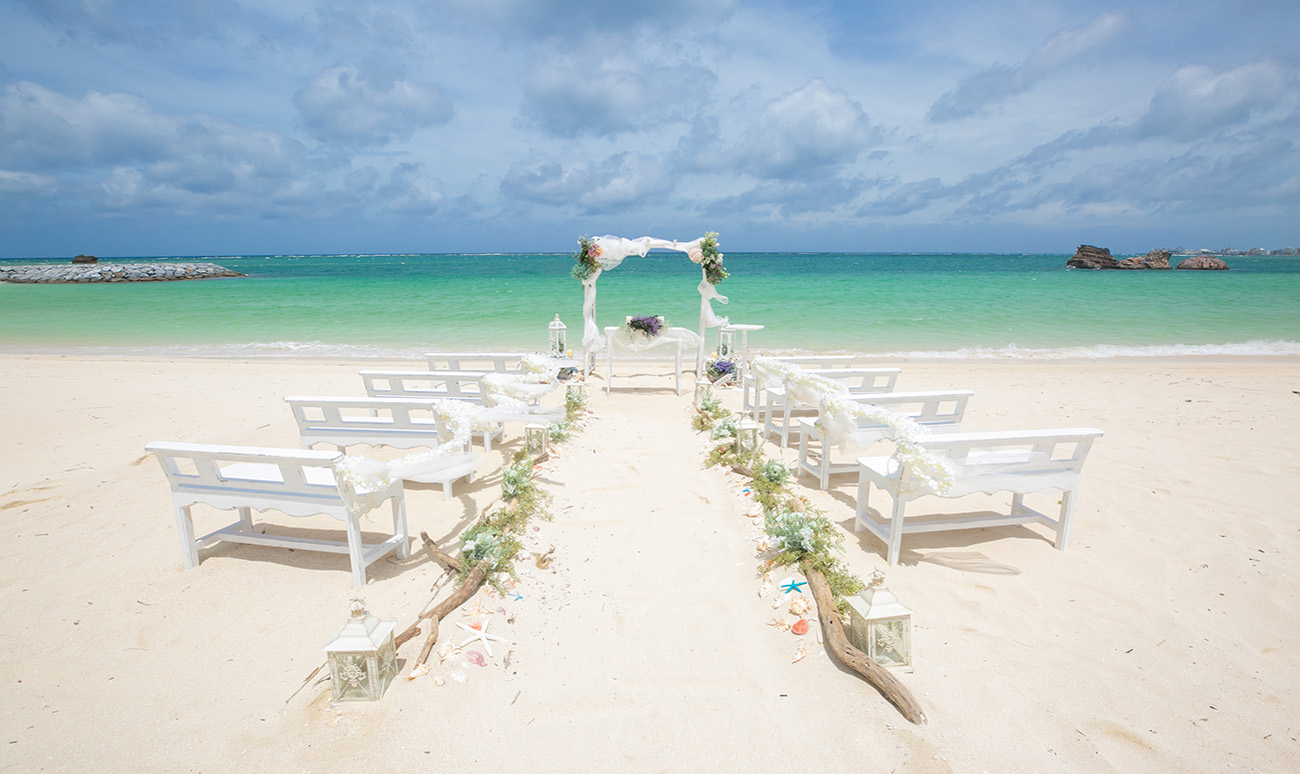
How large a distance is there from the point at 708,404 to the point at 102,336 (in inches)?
740

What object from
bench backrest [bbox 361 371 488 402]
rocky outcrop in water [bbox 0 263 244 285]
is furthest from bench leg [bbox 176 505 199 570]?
rocky outcrop in water [bbox 0 263 244 285]

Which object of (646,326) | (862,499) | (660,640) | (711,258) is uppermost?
(711,258)

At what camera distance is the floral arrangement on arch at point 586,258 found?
998cm

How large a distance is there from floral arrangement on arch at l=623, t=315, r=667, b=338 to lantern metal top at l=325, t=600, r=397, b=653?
21.9 feet

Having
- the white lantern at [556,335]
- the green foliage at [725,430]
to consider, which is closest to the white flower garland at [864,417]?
the green foliage at [725,430]

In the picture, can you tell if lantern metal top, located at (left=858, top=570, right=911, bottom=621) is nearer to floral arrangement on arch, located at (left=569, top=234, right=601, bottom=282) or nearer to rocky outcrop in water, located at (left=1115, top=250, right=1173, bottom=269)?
floral arrangement on arch, located at (left=569, top=234, right=601, bottom=282)

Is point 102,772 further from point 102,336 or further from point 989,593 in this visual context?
point 102,336

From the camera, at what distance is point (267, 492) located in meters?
3.49

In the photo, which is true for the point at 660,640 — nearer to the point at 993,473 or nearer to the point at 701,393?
the point at 993,473

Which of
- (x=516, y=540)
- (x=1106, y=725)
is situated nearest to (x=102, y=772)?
(x=516, y=540)

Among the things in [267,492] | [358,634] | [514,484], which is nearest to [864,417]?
[514,484]

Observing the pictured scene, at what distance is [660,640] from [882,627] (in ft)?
3.61

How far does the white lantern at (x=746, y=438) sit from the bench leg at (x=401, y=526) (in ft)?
9.77

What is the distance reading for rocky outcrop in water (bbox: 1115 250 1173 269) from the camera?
57.5 m
